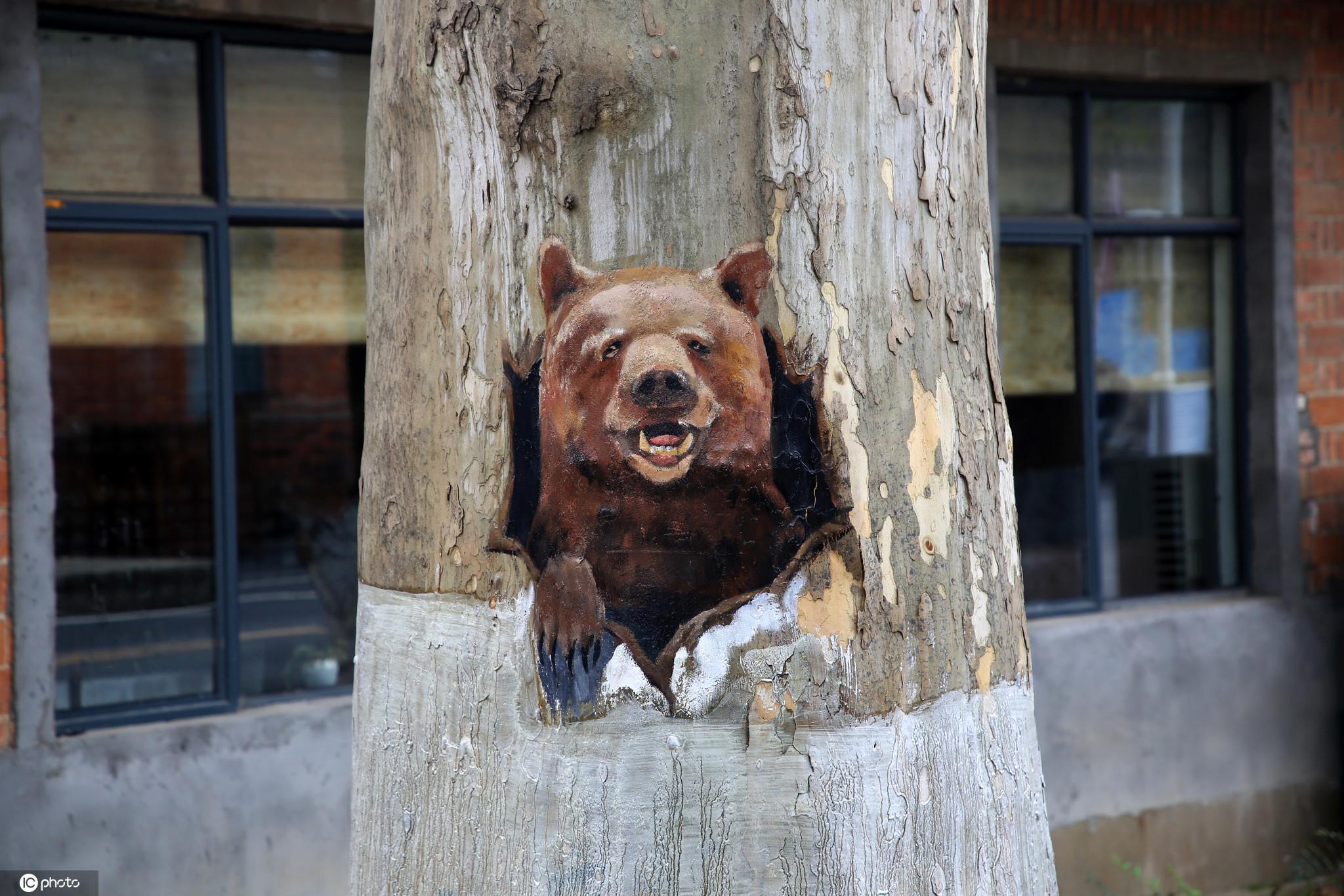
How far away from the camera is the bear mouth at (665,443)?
143cm

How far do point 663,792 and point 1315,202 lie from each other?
5285mm

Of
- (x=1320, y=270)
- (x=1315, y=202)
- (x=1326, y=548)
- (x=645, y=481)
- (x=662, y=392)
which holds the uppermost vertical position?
(x=1315, y=202)

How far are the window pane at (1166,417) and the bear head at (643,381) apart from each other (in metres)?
4.69

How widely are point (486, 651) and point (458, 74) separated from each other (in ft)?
2.31

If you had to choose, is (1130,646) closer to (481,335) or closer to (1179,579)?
(1179,579)

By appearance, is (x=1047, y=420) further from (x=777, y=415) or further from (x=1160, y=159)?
(x=777, y=415)

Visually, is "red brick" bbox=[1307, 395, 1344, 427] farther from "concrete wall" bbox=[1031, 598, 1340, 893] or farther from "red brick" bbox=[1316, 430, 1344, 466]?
"concrete wall" bbox=[1031, 598, 1340, 893]

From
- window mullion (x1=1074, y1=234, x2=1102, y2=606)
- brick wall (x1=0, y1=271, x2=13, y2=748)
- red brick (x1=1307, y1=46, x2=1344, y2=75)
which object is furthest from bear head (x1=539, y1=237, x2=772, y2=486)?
red brick (x1=1307, y1=46, x2=1344, y2=75)

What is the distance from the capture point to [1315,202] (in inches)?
218

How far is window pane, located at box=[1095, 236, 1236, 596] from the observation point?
5754 mm

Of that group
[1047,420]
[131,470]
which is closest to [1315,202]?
[1047,420]

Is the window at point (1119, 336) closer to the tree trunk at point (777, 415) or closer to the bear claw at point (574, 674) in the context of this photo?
the tree trunk at point (777, 415)

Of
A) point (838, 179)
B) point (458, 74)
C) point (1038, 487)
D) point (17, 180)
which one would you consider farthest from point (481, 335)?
point (1038, 487)

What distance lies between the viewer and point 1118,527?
5.80 meters
